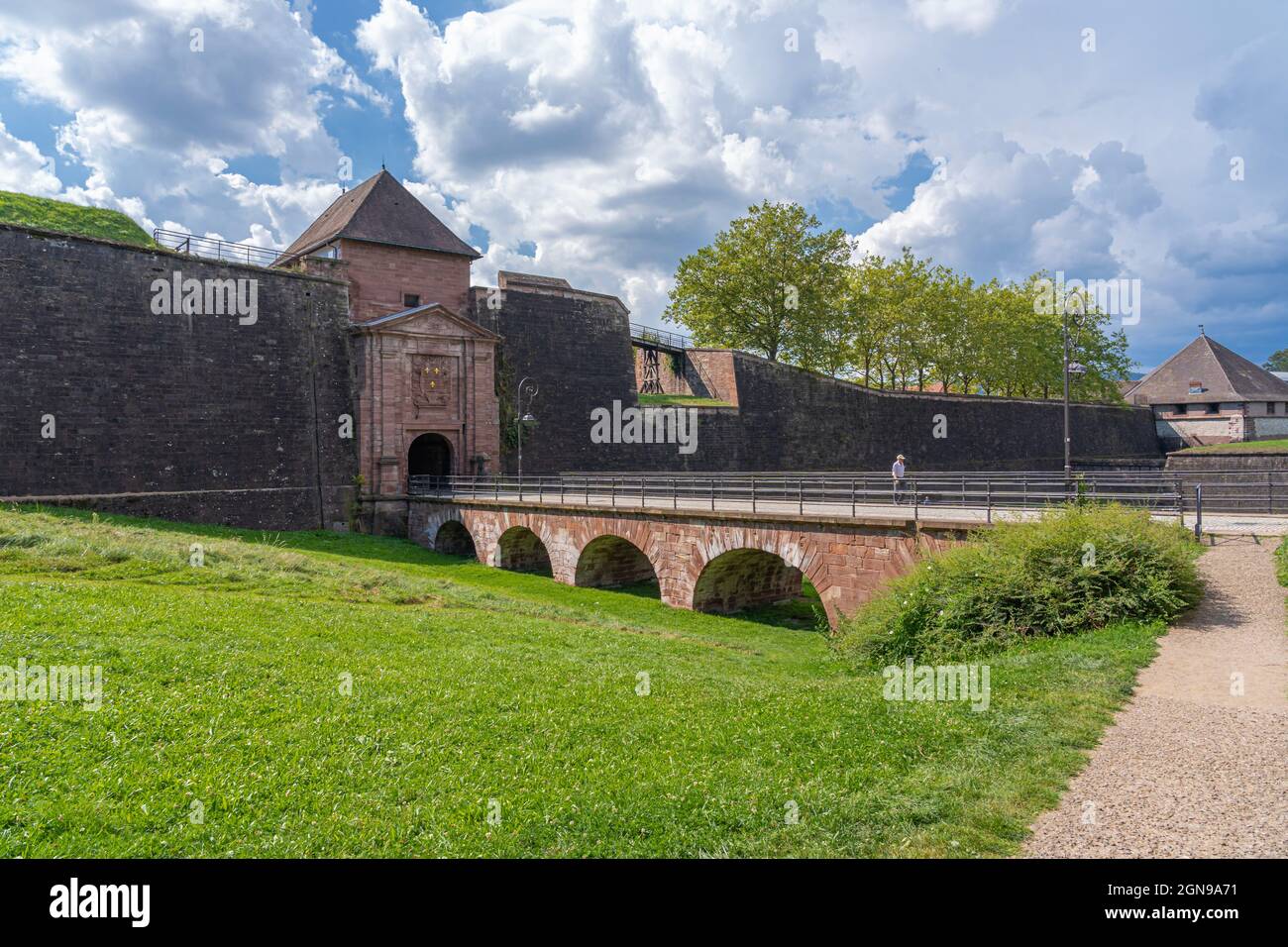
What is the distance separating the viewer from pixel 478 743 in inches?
283

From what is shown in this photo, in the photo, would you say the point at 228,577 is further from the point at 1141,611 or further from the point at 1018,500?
the point at 1018,500

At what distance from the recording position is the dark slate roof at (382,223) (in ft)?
105

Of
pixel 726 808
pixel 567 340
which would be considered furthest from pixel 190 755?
pixel 567 340

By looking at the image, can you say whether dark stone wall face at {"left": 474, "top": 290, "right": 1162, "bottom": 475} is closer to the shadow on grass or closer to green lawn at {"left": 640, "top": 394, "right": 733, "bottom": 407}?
green lawn at {"left": 640, "top": 394, "right": 733, "bottom": 407}

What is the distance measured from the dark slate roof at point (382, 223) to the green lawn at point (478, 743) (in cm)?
2269

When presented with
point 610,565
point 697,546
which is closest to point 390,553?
point 610,565

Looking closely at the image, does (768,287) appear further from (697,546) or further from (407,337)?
(697,546)

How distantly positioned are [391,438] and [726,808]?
26.9 m

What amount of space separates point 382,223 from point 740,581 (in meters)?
22.0

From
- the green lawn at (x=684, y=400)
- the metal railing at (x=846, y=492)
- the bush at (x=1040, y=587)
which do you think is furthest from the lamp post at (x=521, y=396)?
the bush at (x=1040, y=587)

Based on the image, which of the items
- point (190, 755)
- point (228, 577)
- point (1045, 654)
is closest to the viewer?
point (190, 755)

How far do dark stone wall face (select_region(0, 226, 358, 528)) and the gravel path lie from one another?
87.7ft

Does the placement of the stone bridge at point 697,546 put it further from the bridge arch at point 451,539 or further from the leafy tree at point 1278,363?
the leafy tree at point 1278,363

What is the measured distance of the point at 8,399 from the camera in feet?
74.5
